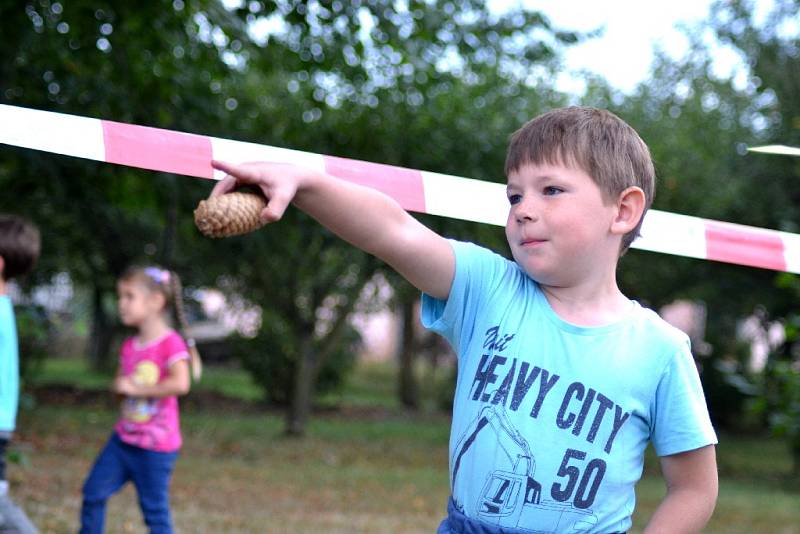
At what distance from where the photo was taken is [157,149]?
73.7 inches

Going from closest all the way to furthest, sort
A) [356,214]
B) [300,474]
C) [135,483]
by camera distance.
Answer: [356,214] < [135,483] < [300,474]

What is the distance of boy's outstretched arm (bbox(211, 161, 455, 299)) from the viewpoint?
1544 millimetres

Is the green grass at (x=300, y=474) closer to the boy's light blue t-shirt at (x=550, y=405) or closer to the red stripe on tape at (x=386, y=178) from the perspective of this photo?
the red stripe on tape at (x=386, y=178)

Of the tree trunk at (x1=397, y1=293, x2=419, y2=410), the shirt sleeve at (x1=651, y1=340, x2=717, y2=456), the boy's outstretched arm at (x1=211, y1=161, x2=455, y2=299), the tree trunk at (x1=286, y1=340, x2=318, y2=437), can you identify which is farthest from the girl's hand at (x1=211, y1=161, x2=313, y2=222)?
the tree trunk at (x1=397, y1=293, x2=419, y2=410)

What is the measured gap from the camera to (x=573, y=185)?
1.88 m

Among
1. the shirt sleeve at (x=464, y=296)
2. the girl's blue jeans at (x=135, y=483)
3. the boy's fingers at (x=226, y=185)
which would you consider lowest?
the girl's blue jeans at (x=135, y=483)

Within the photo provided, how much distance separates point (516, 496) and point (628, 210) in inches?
22.9

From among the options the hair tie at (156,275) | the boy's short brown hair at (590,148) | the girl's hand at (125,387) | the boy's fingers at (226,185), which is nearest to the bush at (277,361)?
the hair tie at (156,275)

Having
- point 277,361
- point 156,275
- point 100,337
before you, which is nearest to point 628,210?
point 156,275

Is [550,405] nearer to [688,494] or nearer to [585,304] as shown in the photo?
[585,304]

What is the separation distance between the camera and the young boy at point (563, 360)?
1.89 meters

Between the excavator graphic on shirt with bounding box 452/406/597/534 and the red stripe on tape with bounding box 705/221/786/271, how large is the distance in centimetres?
107

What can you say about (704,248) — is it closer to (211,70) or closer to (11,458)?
(11,458)

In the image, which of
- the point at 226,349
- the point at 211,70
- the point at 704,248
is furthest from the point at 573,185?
the point at 226,349
